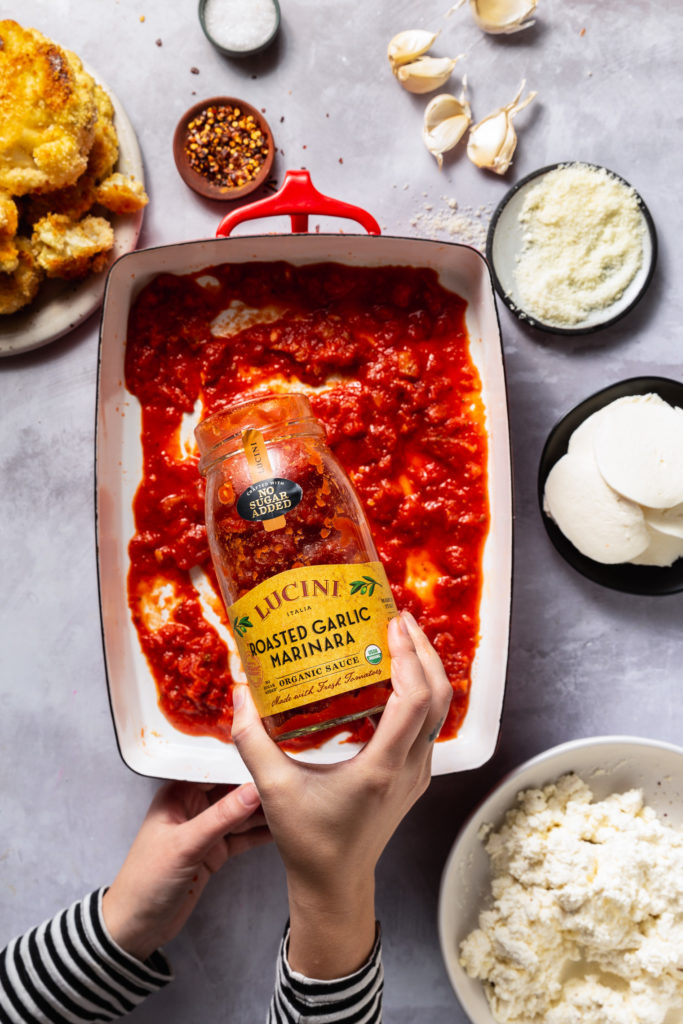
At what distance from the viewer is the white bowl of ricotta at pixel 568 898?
5.69ft

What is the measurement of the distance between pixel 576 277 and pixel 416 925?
1.75 m

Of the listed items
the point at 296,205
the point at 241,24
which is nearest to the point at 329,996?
the point at 296,205

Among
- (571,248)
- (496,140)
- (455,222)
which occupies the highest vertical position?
(496,140)

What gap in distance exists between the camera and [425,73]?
6.37 feet

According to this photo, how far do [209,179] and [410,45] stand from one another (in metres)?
0.63

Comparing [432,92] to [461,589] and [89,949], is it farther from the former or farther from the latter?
[89,949]

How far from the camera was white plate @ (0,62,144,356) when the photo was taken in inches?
76.8

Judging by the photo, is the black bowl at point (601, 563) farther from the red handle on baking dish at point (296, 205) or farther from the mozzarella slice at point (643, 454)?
the red handle on baking dish at point (296, 205)

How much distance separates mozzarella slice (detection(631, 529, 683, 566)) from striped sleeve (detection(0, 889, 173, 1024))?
158 cm

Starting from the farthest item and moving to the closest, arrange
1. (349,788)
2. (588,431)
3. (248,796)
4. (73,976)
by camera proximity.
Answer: (588,431) < (73,976) < (248,796) < (349,788)

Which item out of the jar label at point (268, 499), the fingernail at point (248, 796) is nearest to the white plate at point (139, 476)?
the fingernail at point (248, 796)

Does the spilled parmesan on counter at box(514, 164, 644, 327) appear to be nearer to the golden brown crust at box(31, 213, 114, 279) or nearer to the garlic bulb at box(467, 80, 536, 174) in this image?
the garlic bulb at box(467, 80, 536, 174)

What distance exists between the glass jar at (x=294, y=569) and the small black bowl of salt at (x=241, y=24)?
1083mm

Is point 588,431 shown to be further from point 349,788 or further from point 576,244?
point 349,788
